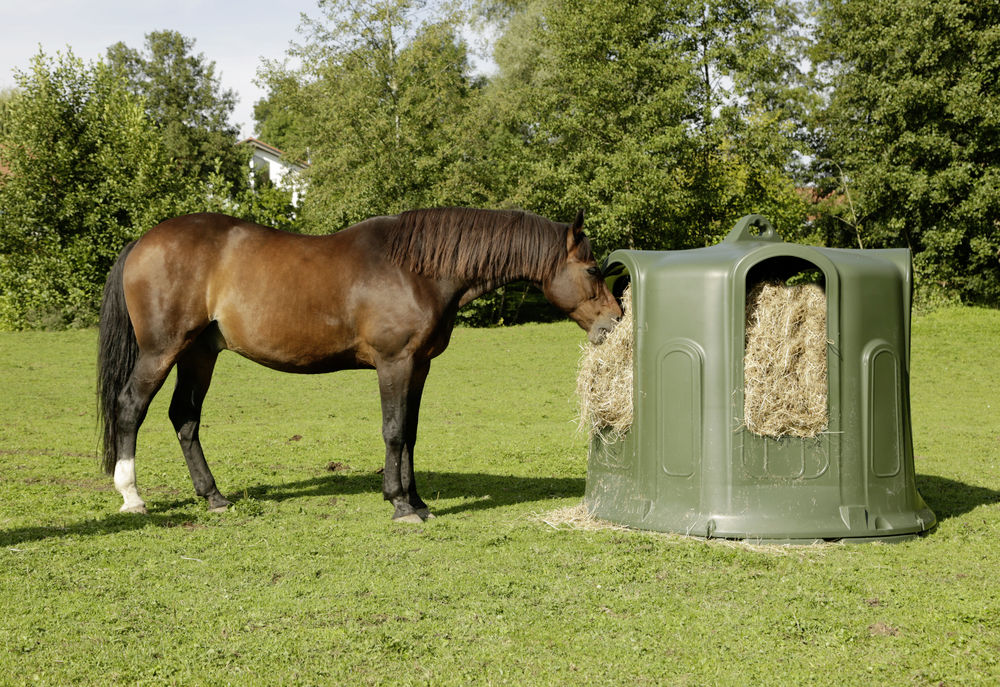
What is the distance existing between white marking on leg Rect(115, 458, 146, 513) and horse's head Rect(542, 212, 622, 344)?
3336 mm

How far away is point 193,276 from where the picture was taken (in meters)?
6.65

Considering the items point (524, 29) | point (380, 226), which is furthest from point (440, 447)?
point (524, 29)

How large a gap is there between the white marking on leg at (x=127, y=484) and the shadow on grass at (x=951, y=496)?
5.92 m

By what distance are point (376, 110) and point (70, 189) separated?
932cm

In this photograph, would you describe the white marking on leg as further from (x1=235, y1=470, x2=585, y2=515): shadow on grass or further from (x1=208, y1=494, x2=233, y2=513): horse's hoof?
(x1=235, y1=470, x2=585, y2=515): shadow on grass

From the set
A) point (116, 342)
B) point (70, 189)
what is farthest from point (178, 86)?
point (116, 342)

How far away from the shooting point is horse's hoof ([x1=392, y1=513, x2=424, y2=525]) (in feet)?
20.7

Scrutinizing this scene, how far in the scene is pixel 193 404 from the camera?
7.27m

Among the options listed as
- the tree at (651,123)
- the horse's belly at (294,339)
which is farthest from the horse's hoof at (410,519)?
the tree at (651,123)

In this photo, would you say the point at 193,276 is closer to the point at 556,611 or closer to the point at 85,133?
the point at 556,611

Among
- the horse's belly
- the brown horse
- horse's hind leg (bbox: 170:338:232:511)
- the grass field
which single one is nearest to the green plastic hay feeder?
the grass field

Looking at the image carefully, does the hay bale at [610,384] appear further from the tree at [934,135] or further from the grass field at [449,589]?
the tree at [934,135]

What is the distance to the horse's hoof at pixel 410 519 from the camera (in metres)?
6.31

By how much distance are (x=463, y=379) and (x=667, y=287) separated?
12110mm
